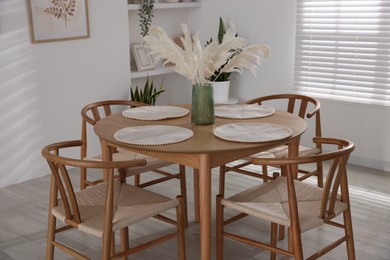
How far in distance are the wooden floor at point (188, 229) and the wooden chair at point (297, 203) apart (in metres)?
0.53

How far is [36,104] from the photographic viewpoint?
4152 mm

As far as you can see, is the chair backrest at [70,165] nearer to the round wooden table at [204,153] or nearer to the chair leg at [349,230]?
the round wooden table at [204,153]


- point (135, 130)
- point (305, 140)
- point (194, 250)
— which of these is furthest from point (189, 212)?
point (305, 140)

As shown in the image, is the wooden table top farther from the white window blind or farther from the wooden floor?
the white window blind

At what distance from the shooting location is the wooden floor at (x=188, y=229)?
2.99 m

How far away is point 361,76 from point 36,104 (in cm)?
258

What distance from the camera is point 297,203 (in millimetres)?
2453

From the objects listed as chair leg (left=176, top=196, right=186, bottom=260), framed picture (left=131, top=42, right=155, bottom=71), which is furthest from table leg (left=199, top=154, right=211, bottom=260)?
framed picture (left=131, top=42, right=155, bottom=71)

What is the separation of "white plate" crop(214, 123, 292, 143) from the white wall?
6.45 ft

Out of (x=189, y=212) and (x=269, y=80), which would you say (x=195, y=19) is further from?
(x=189, y=212)

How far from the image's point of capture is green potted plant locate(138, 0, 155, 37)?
493cm

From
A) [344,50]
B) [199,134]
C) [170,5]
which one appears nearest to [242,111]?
[199,134]

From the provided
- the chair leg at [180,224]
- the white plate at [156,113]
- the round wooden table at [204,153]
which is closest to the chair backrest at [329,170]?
the round wooden table at [204,153]

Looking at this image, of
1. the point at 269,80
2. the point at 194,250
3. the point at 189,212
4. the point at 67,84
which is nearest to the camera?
the point at 194,250
